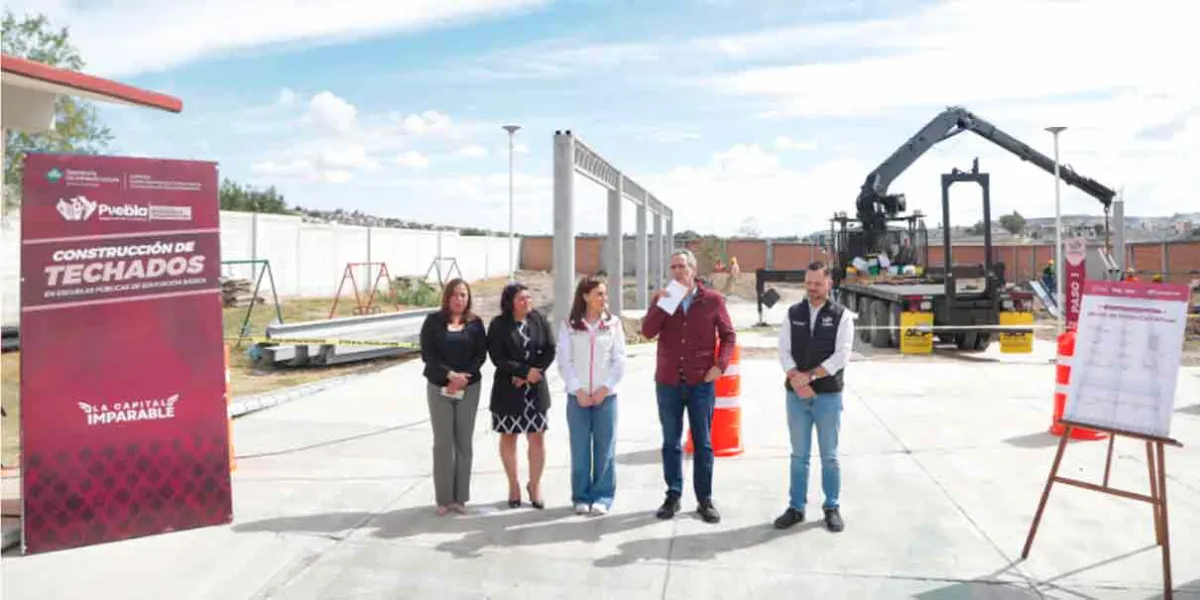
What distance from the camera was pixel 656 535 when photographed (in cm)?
527

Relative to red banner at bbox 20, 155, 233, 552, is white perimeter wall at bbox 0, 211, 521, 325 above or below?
above

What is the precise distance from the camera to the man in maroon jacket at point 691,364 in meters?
5.44

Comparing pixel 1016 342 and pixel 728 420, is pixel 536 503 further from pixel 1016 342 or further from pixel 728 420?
pixel 1016 342

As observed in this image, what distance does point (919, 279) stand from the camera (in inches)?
751

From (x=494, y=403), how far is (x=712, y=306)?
1.53 meters

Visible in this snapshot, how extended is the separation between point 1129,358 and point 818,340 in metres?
1.66

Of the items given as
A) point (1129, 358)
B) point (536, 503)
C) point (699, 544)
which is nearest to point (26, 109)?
point (536, 503)

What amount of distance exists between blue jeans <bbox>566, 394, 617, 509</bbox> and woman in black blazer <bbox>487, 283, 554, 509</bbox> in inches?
8.9

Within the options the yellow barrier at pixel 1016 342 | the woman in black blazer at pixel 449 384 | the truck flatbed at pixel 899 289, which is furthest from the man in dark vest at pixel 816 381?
the yellow barrier at pixel 1016 342

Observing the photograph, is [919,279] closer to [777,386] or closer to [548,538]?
[777,386]

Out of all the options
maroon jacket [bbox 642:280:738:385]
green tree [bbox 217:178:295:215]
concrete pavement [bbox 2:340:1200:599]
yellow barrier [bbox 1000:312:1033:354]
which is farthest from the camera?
green tree [bbox 217:178:295:215]

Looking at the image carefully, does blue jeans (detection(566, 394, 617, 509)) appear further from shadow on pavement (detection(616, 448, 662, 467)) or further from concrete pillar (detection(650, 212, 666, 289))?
concrete pillar (detection(650, 212, 666, 289))

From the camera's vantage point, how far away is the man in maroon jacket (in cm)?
544

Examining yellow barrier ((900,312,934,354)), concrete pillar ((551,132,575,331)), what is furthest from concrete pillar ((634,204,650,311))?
concrete pillar ((551,132,575,331))
